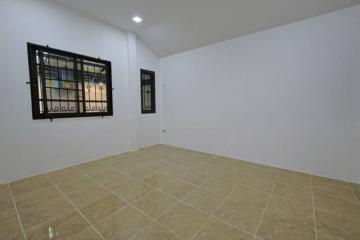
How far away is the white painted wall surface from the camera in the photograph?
13.3ft

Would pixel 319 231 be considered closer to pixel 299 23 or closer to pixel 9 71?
pixel 299 23

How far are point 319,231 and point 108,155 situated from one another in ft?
11.8

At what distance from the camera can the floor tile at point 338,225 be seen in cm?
144

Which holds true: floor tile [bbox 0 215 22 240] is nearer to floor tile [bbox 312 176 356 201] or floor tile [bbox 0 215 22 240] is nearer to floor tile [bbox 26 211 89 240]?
floor tile [bbox 26 211 89 240]

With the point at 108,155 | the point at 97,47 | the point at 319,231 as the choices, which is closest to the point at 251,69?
the point at 319,231

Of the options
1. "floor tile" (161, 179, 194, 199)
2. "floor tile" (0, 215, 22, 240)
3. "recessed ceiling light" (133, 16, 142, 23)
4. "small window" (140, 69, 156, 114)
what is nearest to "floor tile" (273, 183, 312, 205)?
"floor tile" (161, 179, 194, 199)

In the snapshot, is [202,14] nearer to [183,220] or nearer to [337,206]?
[183,220]

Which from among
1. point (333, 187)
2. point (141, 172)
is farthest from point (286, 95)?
point (141, 172)

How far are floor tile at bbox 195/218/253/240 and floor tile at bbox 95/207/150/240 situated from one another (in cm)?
56

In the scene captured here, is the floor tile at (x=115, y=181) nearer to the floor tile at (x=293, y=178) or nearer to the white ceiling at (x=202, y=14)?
the floor tile at (x=293, y=178)

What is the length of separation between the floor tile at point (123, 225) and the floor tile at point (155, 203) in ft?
0.29

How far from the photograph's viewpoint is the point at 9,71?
7.46 feet

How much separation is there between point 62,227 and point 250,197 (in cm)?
211

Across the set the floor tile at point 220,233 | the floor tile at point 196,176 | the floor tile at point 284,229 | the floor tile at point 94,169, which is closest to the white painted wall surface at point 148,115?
the floor tile at point 94,169
